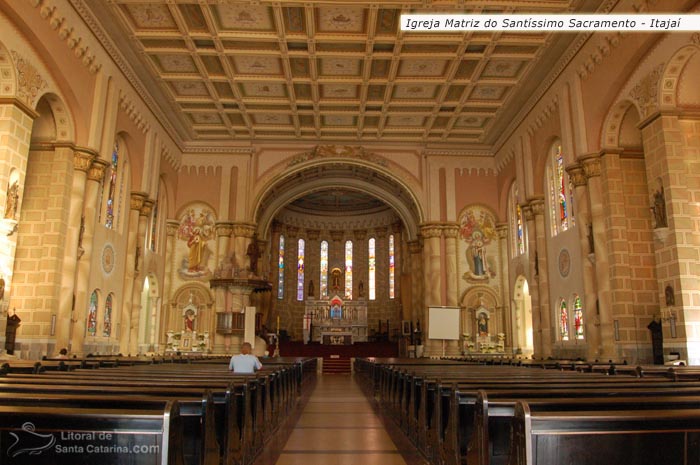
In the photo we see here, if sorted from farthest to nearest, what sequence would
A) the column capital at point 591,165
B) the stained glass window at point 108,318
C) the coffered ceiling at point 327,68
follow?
the stained glass window at point 108,318, the coffered ceiling at point 327,68, the column capital at point 591,165

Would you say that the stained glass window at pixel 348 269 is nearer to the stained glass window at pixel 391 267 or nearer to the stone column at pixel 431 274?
the stained glass window at pixel 391 267

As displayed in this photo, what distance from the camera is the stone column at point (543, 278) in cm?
2061

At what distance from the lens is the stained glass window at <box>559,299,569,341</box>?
1955 centimetres

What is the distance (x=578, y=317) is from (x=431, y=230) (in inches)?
397

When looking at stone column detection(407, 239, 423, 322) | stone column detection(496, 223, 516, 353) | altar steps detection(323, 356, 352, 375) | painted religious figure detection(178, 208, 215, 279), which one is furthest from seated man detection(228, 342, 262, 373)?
stone column detection(407, 239, 423, 322)

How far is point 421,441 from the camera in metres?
7.25

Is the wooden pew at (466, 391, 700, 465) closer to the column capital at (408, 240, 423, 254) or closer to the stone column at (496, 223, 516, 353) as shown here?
the stone column at (496, 223, 516, 353)

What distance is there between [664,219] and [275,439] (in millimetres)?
11490

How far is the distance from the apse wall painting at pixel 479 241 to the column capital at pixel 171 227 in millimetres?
14377

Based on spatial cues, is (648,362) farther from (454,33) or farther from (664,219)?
(454,33)

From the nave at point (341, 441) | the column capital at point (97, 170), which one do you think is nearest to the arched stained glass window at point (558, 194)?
the nave at point (341, 441)

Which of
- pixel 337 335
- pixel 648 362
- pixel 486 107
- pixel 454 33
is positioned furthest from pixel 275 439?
pixel 337 335

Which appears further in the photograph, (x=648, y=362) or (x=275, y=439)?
(x=648, y=362)

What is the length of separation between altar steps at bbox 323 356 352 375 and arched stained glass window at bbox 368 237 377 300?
1065 centimetres
